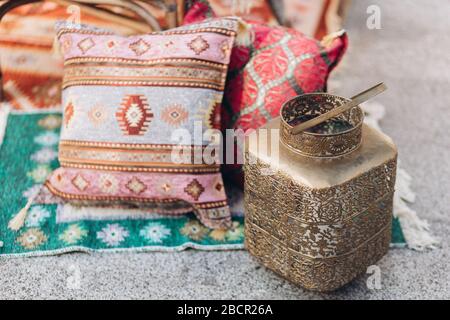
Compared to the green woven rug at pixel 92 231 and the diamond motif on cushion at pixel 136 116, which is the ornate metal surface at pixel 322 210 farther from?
the diamond motif on cushion at pixel 136 116

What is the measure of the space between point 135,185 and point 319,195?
0.47 metres

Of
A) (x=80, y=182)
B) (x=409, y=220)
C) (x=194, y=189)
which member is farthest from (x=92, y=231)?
(x=409, y=220)

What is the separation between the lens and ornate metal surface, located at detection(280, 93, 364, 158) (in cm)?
117

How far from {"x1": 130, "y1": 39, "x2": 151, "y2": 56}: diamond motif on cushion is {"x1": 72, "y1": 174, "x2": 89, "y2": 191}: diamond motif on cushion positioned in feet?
1.01

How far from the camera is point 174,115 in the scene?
143 centimetres

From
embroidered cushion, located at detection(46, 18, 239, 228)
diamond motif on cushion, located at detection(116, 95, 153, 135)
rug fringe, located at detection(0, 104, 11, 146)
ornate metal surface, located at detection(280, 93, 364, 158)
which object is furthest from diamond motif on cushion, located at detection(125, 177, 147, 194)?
rug fringe, located at detection(0, 104, 11, 146)

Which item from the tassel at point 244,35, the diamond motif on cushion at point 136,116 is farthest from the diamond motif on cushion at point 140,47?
the tassel at point 244,35

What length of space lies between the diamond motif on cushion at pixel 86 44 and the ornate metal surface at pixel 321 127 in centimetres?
51

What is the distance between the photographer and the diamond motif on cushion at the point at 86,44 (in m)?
1.49

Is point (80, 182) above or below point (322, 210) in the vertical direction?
below

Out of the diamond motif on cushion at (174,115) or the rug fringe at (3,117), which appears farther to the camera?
the rug fringe at (3,117)

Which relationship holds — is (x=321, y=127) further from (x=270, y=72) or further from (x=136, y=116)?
(x=136, y=116)
